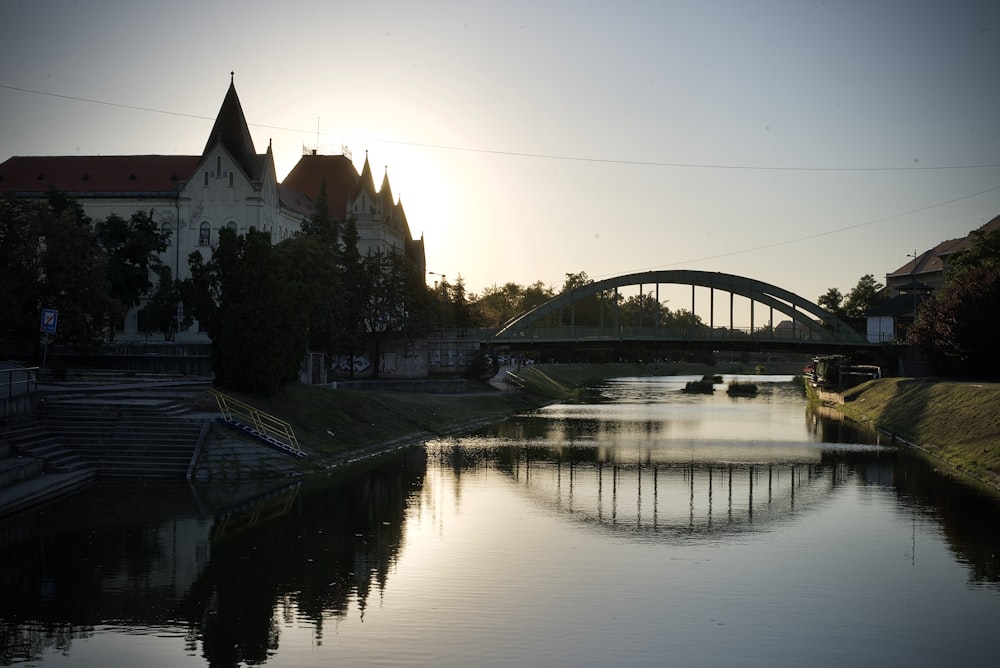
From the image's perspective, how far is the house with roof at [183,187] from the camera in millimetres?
85938

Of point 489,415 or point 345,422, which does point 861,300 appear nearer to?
point 489,415

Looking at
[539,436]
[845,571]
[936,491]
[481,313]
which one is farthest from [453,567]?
[481,313]

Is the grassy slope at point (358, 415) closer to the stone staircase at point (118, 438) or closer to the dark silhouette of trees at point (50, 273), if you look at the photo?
the stone staircase at point (118, 438)

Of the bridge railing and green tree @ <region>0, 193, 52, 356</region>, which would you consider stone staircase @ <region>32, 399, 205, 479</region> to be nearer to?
green tree @ <region>0, 193, 52, 356</region>

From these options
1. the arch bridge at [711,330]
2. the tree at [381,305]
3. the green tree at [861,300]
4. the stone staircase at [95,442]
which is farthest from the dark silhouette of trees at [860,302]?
the stone staircase at [95,442]

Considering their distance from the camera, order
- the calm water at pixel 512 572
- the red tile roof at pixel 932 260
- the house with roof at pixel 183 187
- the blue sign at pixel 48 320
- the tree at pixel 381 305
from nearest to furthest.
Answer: the calm water at pixel 512 572 < the blue sign at pixel 48 320 < the tree at pixel 381 305 < the house with roof at pixel 183 187 < the red tile roof at pixel 932 260

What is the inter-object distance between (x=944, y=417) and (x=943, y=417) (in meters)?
0.16

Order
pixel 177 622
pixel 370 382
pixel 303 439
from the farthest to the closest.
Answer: pixel 370 382, pixel 303 439, pixel 177 622

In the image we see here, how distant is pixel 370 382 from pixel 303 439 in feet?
109

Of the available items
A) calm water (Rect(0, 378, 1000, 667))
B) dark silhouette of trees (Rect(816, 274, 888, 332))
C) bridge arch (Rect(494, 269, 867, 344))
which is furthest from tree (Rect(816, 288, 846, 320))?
calm water (Rect(0, 378, 1000, 667))

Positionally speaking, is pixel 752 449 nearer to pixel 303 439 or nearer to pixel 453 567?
pixel 303 439

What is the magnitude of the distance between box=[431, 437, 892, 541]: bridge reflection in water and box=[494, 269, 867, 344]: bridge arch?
128ft

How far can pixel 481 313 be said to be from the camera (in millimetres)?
151500

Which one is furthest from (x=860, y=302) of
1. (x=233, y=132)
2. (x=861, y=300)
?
(x=233, y=132)
